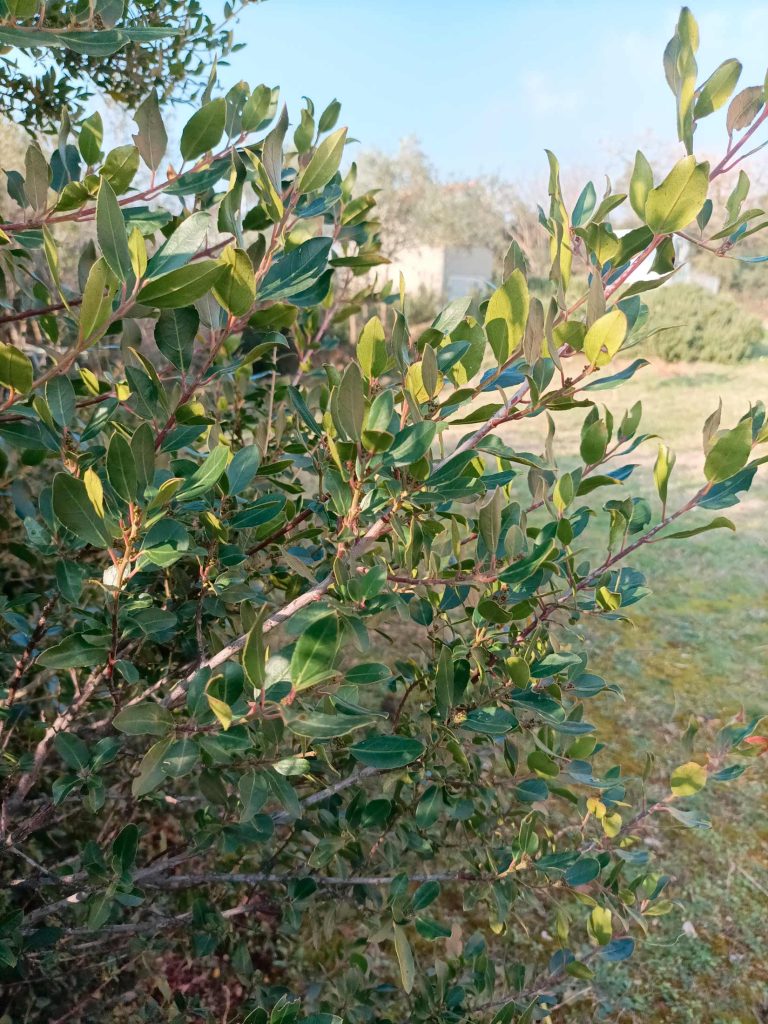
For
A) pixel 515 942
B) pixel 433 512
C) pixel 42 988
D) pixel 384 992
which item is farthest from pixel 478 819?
pixel 515 942

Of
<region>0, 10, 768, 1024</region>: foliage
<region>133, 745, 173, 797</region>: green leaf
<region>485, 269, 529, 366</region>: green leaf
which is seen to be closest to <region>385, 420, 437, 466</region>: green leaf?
<region>0, 10, 768, 1024</region>: foliage

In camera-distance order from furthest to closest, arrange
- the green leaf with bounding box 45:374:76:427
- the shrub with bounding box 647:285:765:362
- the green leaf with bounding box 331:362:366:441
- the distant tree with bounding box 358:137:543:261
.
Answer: the distant tree with bounding box 358:137:543:261 < the shrub with bounding box 647:285:765:362 < the green leaf with bounding box 45:374:76:427 < the green leaf with bounding box 331:362:366:441

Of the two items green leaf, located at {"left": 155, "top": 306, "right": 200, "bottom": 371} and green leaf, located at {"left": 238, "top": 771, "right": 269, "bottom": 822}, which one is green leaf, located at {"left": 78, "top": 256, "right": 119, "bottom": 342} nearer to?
green leaf, located at {"left": 155, "top": 306, "right": 200, "bottom": 371}

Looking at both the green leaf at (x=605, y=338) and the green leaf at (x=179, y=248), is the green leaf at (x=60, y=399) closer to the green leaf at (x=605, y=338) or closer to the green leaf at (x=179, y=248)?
the green leaf at (x=179, y=248)

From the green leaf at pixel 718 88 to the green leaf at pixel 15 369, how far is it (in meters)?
0.69

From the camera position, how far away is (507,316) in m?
0.73

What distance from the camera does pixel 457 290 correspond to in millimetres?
21906

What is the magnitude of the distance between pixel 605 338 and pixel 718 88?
28 cm

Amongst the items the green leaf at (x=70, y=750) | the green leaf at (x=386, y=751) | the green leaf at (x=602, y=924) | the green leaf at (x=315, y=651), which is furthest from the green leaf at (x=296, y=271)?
the green leaf at (x=602, y=924)

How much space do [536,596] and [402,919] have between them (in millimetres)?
517

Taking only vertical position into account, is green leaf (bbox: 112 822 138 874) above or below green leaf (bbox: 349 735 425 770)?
below

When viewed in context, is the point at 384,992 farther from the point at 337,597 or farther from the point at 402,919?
the point at 337,597

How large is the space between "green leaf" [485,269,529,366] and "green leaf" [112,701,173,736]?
48cm

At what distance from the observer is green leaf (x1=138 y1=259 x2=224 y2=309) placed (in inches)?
24.0
